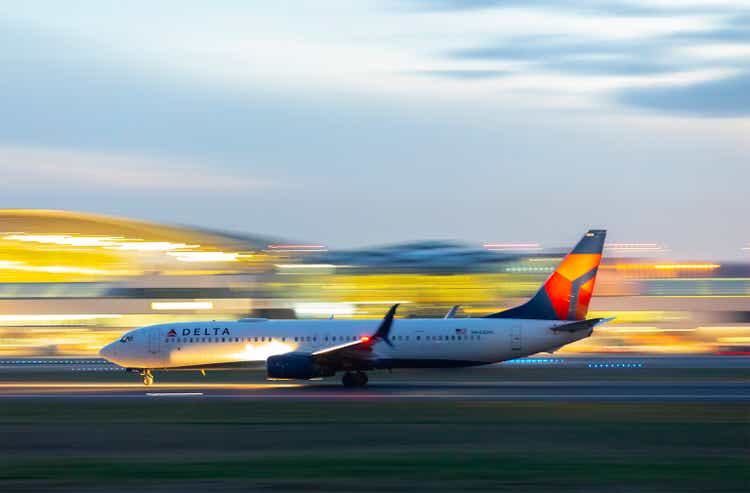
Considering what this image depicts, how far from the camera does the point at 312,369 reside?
39.7 metres

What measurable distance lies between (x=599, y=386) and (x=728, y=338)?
172ft

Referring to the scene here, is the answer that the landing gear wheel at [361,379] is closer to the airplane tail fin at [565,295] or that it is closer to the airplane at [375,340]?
the airplane at [375,340]

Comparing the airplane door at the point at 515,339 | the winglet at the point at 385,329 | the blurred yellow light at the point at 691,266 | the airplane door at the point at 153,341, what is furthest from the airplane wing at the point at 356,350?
the blurred yellow light at the point at 691,266

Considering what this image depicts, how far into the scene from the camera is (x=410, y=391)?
119 feet

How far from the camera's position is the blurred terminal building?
83062 mm

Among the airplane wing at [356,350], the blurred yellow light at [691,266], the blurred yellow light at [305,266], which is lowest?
the airplane wing at [356,350]

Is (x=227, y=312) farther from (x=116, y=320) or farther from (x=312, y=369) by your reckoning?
(x=312, y=369)

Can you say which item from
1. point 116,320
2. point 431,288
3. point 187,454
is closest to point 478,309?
point 431,288

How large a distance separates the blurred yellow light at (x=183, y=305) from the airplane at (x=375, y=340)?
41018mm

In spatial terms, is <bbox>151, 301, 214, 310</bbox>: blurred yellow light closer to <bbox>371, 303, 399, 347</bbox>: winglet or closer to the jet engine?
the jet engine

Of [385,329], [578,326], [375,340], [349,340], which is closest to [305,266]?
[349,340]

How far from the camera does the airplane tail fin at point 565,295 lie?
139ft

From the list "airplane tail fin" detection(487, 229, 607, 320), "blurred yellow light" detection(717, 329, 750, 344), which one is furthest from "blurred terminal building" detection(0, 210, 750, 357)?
"airplane tail fin" detection(487, 229, 607, 320)

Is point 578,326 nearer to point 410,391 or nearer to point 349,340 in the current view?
point 410,391
